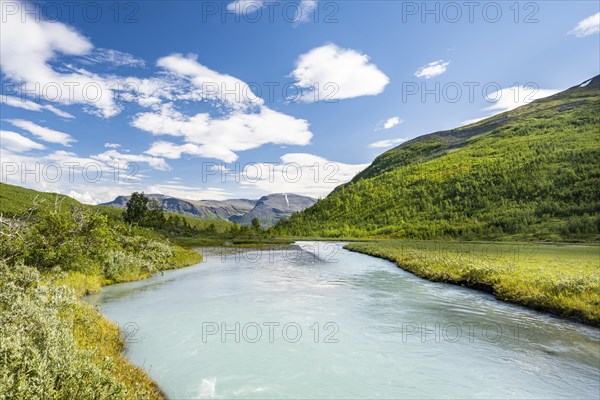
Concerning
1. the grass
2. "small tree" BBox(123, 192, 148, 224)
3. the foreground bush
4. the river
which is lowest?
the river

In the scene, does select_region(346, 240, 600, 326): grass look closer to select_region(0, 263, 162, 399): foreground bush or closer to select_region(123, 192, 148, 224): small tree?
select_region(0, 263, 162, 399): foreground bush

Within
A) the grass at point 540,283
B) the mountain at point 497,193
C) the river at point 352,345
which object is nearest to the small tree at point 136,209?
the mountain at point 497,193

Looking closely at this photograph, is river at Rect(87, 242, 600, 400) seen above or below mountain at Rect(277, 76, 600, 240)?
below

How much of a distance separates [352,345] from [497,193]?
12090cm

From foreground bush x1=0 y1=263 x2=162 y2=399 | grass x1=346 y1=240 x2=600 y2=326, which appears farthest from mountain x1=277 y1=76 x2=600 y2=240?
foreground bush x1=0 y1=263 x2=162 y2=399

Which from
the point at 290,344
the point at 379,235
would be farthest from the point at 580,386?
the point at 379,235

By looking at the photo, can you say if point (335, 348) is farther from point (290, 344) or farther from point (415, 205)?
point (415, 205)

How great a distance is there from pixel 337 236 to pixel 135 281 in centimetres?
11794

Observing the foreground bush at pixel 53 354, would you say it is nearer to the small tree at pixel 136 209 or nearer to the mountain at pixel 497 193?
the mountain at pixel 497 193

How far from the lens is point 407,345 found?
15.1m

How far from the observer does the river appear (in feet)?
37.1

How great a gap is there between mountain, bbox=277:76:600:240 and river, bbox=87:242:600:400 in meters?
63.8

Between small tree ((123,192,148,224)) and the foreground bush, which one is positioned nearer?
the foreground bush

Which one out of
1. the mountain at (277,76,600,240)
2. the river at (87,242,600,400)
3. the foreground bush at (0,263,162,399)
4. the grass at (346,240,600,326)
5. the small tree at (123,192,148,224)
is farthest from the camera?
the small tree at (123,192,148,224)
